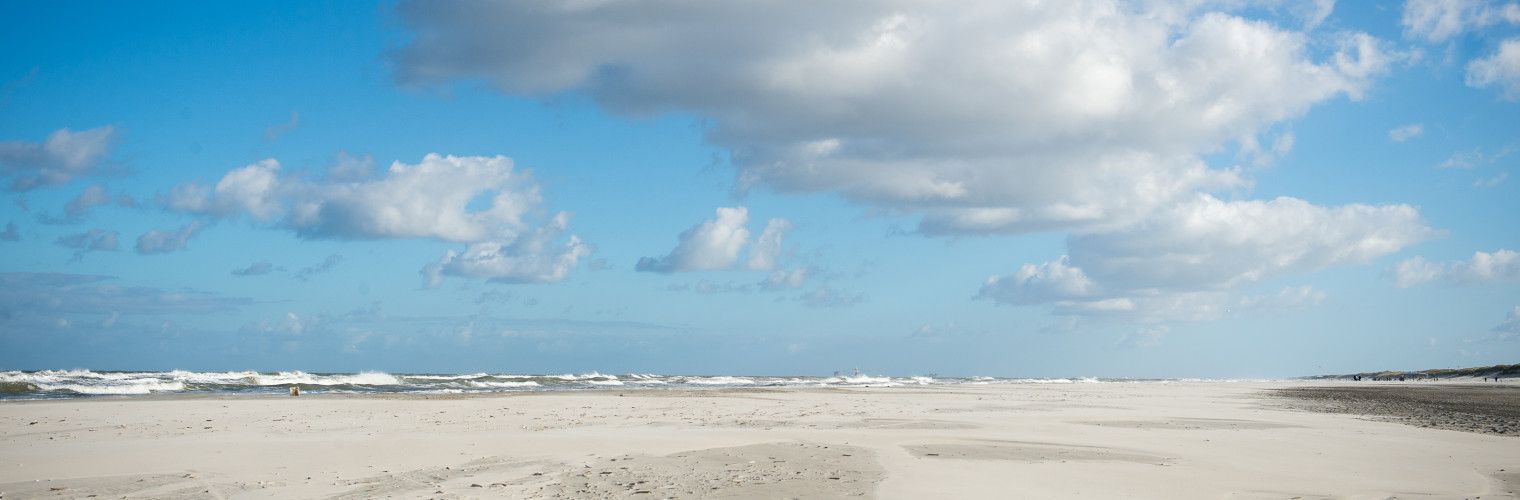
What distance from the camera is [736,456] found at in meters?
12.6

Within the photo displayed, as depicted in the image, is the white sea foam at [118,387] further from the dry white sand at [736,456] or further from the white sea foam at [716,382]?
the white sea foam at [716,382]

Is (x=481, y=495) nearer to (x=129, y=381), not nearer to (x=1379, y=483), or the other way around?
(x=1379, y=483)

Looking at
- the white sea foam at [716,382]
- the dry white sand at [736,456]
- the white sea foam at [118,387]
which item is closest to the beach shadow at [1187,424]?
the dry white sand at [736,456]

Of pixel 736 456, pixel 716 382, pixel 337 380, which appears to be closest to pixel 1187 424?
pixel 736 456

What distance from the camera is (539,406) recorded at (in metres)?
26.0

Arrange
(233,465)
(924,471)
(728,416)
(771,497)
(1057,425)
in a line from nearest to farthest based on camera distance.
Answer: (771,497)
(924,471)
(233,465)
(1057,425)
(728,416)

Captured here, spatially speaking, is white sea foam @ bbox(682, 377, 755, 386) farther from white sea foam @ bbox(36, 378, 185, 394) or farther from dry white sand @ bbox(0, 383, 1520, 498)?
dry white sand @ bbox(0, 383, 1520, 498)

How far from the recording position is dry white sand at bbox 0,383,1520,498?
32.7 ft

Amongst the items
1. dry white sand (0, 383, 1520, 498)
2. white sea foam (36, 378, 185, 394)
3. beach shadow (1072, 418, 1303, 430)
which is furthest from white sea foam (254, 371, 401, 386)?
beach shadow (1072, 418, 1303, 430)

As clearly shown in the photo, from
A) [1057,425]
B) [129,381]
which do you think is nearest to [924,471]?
[1057,425]

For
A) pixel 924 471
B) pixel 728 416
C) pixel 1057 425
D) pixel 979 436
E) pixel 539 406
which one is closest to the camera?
pixel 924 471

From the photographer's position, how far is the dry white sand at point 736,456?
32.7 feet

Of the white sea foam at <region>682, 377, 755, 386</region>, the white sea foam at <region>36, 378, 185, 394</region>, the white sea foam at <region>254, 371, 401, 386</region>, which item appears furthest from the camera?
the white sea foam at <region>682, 377, 755, 386</region>

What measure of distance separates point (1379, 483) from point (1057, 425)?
8.59 m
